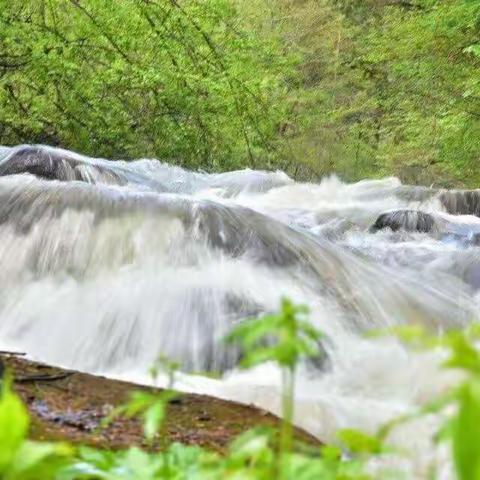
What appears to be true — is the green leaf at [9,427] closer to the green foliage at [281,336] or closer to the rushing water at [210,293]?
the green foliage at [281,336]

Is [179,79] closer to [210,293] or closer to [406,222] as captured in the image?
[406,222]

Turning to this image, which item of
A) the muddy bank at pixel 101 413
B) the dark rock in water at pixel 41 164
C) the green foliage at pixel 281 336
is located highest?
the dark rock in water at pixel 41 164

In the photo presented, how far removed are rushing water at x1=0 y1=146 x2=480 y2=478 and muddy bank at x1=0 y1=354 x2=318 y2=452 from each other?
234mm

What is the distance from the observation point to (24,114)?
8.88m

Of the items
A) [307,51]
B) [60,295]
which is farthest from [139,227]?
[307,51]

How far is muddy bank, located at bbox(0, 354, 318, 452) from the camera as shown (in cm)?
178

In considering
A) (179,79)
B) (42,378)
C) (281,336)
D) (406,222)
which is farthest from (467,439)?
(179,79)

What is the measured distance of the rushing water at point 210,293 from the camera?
289 centimetres

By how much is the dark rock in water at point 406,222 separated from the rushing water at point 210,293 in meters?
1.15

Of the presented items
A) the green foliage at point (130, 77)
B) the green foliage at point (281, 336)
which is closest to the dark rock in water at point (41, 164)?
the green foliage at point (130, 77)

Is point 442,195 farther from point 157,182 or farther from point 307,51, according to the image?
point 307,51

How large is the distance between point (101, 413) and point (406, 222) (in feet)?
17.6

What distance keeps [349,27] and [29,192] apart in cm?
1632

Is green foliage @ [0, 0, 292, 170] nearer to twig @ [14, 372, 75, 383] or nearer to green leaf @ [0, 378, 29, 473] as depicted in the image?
twig @ [14, 372, 75, 383]
